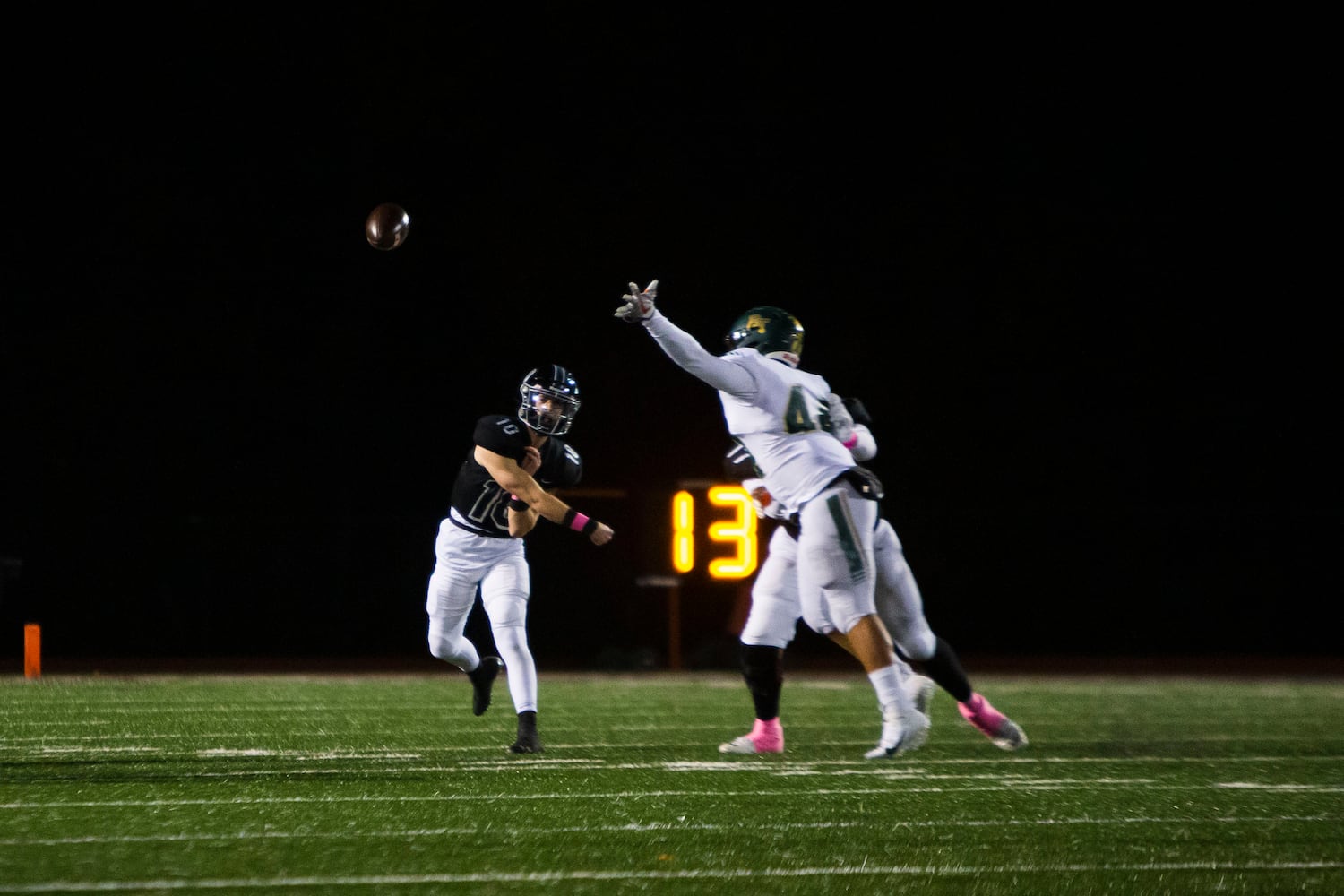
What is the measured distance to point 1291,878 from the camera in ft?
13.2

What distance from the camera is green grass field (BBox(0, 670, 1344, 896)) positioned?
3.99 m

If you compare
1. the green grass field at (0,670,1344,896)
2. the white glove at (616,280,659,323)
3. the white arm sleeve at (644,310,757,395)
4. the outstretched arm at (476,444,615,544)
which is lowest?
the green grass field at (0,670,1344,896)

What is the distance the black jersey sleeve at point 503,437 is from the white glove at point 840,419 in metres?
1.35

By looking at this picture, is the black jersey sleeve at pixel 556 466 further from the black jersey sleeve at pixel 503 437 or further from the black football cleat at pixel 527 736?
the black football cleat at pixel 527 736

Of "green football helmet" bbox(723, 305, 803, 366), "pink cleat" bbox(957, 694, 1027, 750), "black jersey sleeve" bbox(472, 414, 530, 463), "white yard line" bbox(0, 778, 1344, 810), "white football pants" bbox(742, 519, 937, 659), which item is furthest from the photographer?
"black jersey sleeve" bbox(472, 414, 530, 463)

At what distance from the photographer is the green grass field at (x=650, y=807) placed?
399 centimetres

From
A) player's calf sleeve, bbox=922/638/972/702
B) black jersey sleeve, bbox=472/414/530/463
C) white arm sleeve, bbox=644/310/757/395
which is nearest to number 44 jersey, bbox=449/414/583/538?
black jersey sleeve, bbox=472/414/530/463

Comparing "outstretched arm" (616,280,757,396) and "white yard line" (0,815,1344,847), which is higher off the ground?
"outstretched arm" (616,280,757,396)

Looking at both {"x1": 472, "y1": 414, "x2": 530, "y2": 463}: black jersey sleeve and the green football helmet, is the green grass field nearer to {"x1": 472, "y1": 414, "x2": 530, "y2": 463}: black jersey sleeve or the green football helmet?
{"x1": 472, "y1": 414, "x2": 530, "y2": 463}: black jersey sleeve

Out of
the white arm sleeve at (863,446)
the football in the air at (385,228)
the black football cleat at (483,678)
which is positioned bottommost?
the black football cleat at (483,678)

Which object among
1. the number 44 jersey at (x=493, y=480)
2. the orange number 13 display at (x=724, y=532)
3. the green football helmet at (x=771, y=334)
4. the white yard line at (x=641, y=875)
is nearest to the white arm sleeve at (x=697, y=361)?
the green football helmet at (x=771, y=334)

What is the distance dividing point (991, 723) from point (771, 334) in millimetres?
1874

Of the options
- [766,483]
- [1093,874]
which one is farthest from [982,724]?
[1093,874]

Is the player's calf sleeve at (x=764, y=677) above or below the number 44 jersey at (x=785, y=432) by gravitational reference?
below
